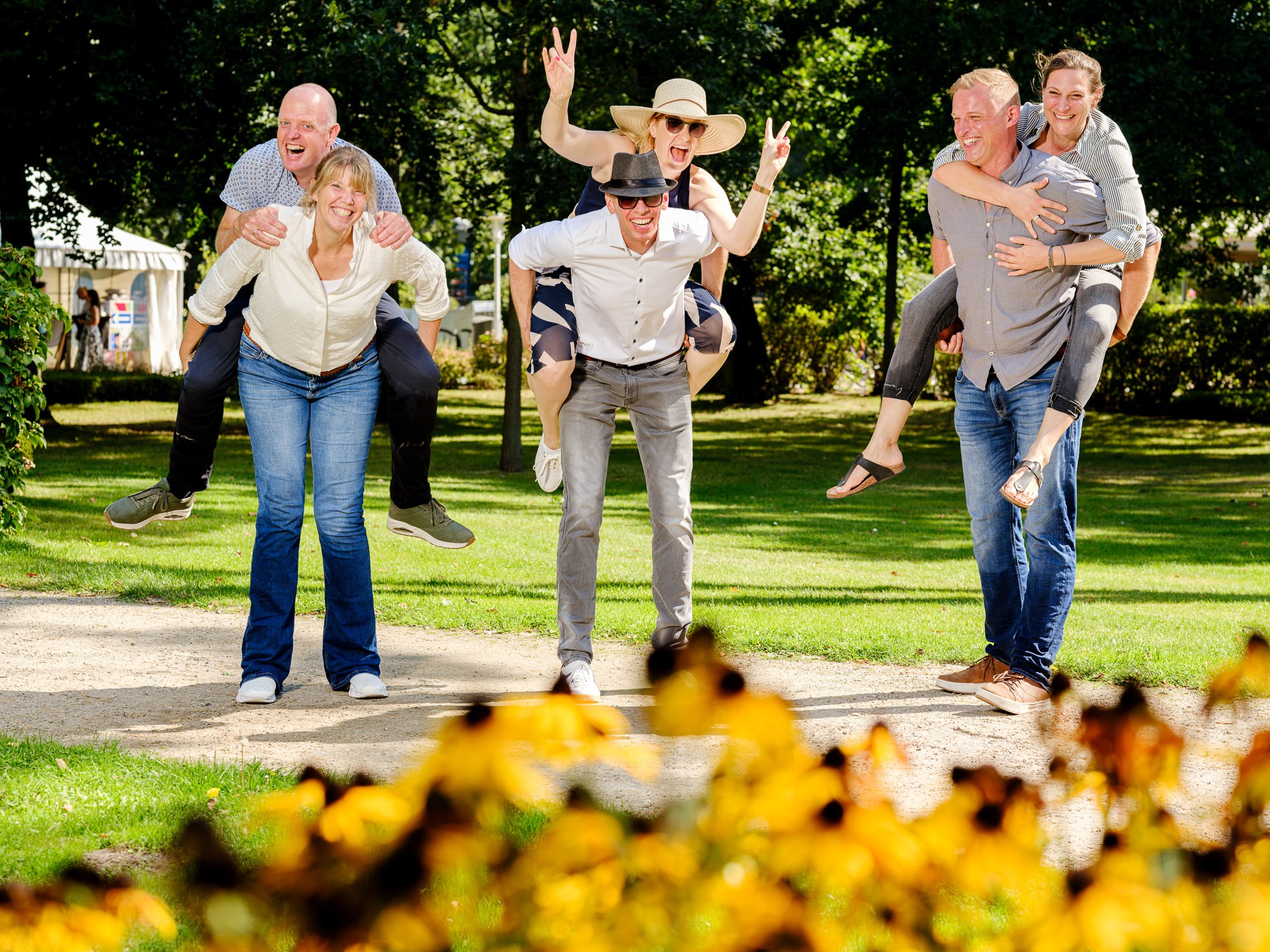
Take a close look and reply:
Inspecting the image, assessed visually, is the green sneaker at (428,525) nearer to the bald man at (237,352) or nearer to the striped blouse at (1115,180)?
the bald man at (237,352)

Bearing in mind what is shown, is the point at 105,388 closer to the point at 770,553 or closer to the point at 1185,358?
the point at 770,553

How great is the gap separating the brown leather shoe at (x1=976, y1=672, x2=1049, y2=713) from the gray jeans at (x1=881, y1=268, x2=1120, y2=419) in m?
1.02

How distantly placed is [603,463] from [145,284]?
32775mm

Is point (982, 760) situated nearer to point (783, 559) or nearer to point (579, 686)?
point (579, 686)

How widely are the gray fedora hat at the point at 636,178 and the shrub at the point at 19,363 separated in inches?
201

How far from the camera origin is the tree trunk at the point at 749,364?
29.6 m

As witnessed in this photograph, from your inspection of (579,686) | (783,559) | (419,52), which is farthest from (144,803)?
(419,52)

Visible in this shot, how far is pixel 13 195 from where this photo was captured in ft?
60.6

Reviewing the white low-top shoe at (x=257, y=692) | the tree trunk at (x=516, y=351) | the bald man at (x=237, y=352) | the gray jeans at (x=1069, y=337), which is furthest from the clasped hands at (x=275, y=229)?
the tree trunk at (x=516, y=351)

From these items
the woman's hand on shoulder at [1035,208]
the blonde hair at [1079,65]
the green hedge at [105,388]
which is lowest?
the green hedge at [105,388]

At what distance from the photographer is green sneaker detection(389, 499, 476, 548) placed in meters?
5.36

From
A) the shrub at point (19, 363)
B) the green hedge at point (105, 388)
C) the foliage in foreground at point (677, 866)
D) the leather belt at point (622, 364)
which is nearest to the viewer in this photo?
the foliage in foreground at point (677, 866)

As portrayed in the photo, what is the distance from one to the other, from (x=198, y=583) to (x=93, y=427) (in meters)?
14.7

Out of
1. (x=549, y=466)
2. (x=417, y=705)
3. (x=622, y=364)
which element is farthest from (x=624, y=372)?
(x=417, y=705)
